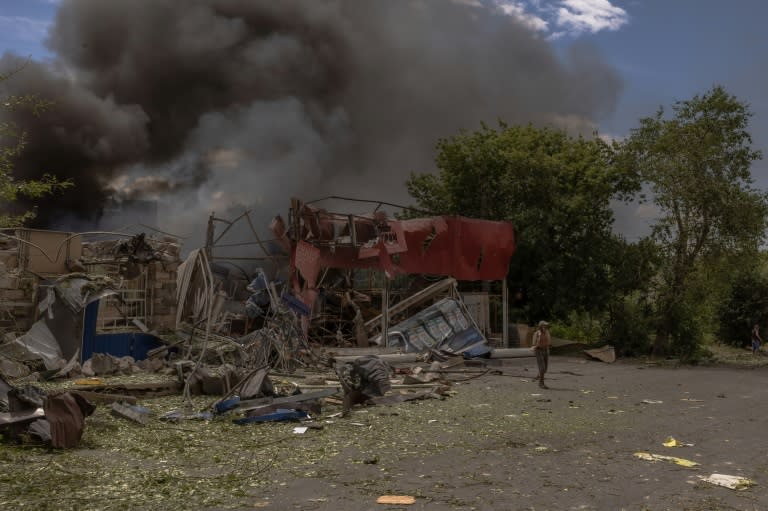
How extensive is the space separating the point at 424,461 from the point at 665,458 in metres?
2.86

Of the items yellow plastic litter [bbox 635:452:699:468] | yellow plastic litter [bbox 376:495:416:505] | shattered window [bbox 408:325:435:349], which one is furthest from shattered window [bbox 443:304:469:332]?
yellow plastic litter [bbox 376:495:416:505]

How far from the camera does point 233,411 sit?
→ 1050cm

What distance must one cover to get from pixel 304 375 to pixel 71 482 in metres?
8.75

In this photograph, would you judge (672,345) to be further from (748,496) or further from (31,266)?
(31,266)

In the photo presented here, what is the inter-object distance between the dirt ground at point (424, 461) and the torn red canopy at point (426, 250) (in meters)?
9.20

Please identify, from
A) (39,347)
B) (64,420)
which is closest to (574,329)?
(39,347)

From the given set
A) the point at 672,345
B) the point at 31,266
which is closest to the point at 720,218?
the point at 672,345

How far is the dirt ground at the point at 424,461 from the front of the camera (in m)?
6.16

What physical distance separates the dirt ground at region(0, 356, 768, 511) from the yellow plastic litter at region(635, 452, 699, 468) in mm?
101

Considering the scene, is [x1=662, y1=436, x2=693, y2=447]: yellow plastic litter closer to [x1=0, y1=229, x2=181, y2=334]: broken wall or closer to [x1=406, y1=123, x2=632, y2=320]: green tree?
[x1=0, y1=229, x2=181, y2=334]: broken wall

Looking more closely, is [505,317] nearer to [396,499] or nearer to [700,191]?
[700,191]

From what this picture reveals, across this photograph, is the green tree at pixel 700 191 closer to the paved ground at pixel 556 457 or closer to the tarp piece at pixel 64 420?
the paved ground at pixel 556 457

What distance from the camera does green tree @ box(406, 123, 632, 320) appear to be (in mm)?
24984

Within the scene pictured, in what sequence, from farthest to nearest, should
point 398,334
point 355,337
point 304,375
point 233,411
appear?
1. point 355,337
2. point 398,334
3. point 304,375
4. point 233,411
